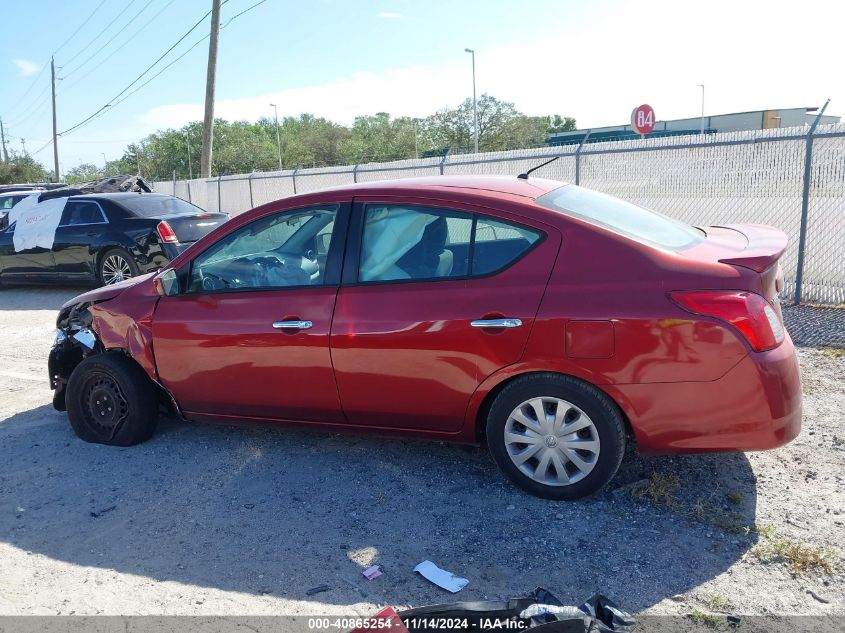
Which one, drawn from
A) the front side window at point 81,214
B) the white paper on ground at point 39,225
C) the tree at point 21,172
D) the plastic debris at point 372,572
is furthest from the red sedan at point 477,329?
the tree at point 21,172

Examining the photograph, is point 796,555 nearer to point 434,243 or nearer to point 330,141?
point 434,243

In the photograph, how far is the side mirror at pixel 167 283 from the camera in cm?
440

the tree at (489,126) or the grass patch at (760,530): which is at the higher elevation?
the tree at (489,126)

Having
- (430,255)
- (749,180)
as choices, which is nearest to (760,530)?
(430,255)

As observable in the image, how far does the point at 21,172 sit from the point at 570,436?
233 feet

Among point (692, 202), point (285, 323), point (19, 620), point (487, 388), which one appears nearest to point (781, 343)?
point (487, 388)

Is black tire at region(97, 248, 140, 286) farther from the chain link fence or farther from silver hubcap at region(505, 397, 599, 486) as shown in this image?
silver hubcap at region(505, 397, 599, 486)

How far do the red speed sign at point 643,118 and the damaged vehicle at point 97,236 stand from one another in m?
12.8

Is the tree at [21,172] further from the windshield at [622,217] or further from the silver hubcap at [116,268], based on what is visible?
the windshield at [622,217]

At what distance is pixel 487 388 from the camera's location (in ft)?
11.9

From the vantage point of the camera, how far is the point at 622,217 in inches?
153

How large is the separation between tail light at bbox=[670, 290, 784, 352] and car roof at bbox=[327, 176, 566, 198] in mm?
Answer: 1048

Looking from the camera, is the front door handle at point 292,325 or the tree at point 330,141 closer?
the front door handle at point 292,325

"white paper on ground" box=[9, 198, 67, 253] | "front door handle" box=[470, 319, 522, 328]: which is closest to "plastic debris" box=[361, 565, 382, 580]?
"front door handle" box=[470, 319, 522, 328]
